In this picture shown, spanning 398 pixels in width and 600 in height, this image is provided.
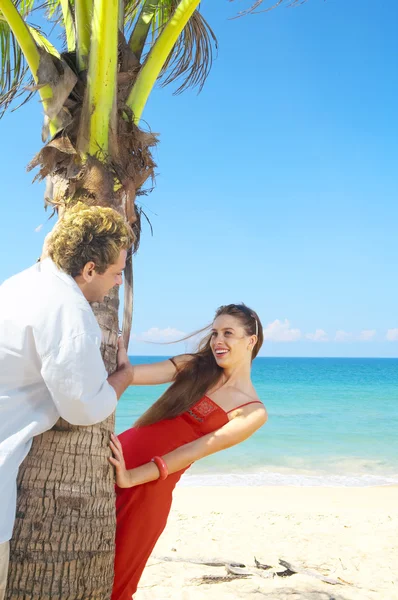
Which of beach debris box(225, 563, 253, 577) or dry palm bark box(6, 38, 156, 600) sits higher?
dry palm bark box(6, 38, 156, 600)

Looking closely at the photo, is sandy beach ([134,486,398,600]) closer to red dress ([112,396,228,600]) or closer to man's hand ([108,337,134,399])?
red dress ([112,396,228,600])

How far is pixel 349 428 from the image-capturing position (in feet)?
88.0

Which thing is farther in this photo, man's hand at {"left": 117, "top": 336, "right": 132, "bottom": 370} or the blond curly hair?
man's hand at {"left": 117, "top": 336, "right": 132, "bottom": 370}

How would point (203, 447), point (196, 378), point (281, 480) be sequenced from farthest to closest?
point (281, 480) < point (196, 378) < point (203, 447)

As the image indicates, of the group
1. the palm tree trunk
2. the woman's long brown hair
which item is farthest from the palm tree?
the woman's long brown hair

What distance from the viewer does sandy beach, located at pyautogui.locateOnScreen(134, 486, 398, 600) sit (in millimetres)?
5828

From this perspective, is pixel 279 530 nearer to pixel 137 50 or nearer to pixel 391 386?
pixel 137 50

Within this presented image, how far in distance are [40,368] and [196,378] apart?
169 cm

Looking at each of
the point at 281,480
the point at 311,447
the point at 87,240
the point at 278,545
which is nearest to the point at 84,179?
the point at 87,240

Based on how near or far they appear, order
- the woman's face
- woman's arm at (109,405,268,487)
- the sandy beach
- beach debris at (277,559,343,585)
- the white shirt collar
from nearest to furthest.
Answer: the white shirt collar < woman's arm at (109,405,268,487) < the woman's face < the sandy beach < beach debris at (277,559,343,585)

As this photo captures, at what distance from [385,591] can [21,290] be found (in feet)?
17.1

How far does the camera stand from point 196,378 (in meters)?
4.18

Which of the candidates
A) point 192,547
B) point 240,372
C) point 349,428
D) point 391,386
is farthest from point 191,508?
point 391,386

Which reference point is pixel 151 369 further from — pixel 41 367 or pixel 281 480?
pixel 281 480
